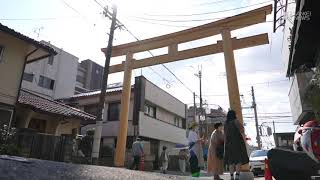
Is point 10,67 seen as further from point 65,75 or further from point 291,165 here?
point 65,75

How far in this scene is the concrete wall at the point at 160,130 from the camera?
22198mm

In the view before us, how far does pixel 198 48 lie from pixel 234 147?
26.4ft

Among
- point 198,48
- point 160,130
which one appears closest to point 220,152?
point 198,48

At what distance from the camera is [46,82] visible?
30.4m

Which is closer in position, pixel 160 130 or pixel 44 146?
pixel 44 146

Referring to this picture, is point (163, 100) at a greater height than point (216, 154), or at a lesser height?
greater

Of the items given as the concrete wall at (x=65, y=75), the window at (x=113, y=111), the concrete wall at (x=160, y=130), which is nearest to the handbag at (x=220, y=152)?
the concrete wall at (x=160, y=130)

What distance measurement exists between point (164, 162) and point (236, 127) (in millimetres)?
10962

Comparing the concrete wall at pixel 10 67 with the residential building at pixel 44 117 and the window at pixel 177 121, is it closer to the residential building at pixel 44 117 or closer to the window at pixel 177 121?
the residential building at pixel 44 117

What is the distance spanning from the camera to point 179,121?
31.3 m

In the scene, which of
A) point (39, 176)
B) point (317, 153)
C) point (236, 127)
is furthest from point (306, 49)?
point (39, 176)

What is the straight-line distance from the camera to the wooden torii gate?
1243 centimetres

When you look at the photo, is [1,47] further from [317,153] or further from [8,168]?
[317,153]

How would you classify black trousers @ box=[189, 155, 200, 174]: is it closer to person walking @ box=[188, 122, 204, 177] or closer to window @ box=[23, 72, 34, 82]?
person walking @ box=[188, 122, 204, 177]
